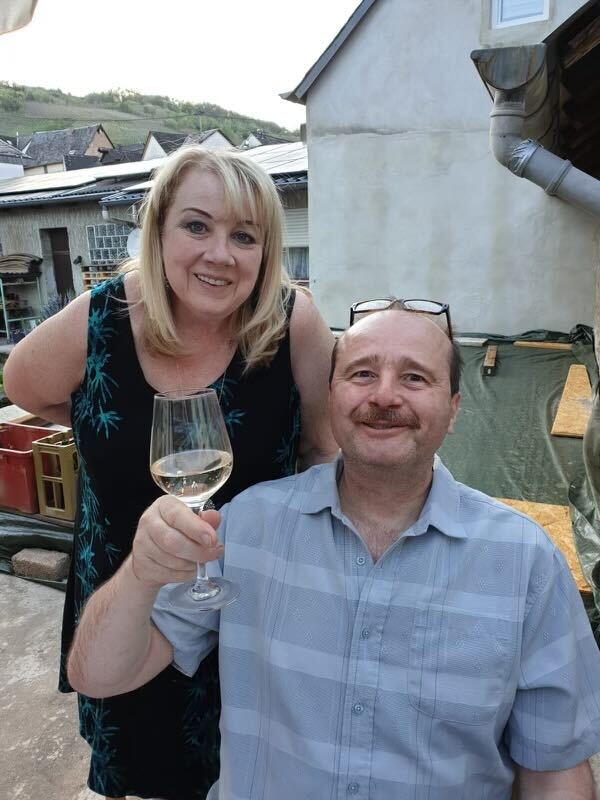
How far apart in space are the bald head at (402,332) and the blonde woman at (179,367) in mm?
227

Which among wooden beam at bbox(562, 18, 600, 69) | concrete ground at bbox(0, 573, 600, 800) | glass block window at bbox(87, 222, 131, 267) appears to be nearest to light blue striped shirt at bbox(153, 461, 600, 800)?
concrete ground at bbox(0, 573, 600, 800)

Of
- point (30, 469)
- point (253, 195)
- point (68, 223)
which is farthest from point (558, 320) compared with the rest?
point (68, 223)

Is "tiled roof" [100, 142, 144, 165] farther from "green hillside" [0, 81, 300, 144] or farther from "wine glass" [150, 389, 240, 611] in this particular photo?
"green hillside" [0, 81, 300, 144]

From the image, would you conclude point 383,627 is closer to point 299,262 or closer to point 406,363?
point 406,363

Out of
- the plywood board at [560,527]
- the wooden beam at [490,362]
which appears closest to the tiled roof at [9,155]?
the wooden beam at [490,362]

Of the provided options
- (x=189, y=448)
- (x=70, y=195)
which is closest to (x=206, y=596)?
(x=189, y=448)

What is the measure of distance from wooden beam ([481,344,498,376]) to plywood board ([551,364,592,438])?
0.89 metres

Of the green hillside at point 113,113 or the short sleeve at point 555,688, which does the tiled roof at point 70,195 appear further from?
the green hillside at point 113,113

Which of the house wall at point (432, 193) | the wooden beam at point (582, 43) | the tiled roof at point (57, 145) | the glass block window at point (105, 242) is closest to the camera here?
the wooden beam at point (582, 43)

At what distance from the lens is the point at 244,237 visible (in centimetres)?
151

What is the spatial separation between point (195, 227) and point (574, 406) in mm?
4771

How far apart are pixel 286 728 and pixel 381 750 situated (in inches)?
8.4

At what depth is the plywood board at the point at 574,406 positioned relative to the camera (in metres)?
4.73

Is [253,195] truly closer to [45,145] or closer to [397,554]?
[397,554]
